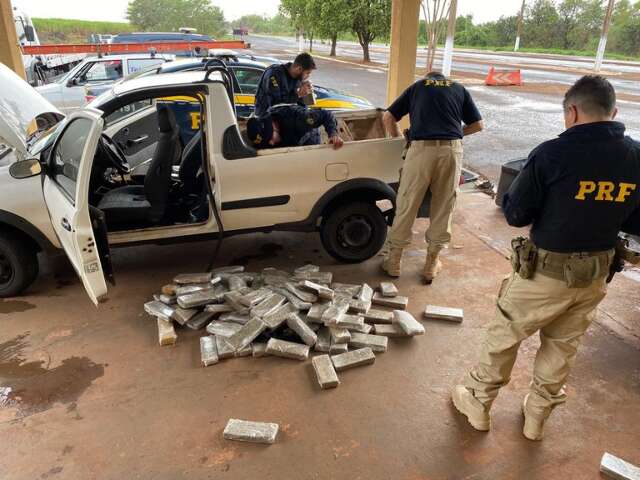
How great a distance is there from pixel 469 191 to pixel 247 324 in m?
4.59

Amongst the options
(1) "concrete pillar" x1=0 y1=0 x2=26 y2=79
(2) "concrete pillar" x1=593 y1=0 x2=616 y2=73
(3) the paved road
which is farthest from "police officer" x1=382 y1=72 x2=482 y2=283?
(2) "concrete pillar" x1=593 y1=0 x2=616 y2=73

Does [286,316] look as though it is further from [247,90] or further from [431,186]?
[247,90]

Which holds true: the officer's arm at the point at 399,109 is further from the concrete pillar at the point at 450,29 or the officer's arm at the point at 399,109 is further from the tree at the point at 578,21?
the tree at the point at 578,21

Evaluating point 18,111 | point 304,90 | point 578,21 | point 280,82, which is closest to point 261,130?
point 280,82

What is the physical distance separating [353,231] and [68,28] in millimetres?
55226

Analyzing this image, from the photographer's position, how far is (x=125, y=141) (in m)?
5.39

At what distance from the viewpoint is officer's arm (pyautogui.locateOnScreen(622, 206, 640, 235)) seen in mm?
2338

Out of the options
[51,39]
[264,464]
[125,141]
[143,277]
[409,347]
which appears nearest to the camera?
[264,464]

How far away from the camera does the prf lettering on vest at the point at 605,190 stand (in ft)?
7.02

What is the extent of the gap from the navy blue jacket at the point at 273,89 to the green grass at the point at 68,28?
44.6 meters

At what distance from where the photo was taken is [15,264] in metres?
3.92

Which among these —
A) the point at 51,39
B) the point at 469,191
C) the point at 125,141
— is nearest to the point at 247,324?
the point at 125,141

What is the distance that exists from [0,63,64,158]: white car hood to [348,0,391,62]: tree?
25439 millimetres

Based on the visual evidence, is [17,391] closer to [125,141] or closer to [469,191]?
[125,141]
